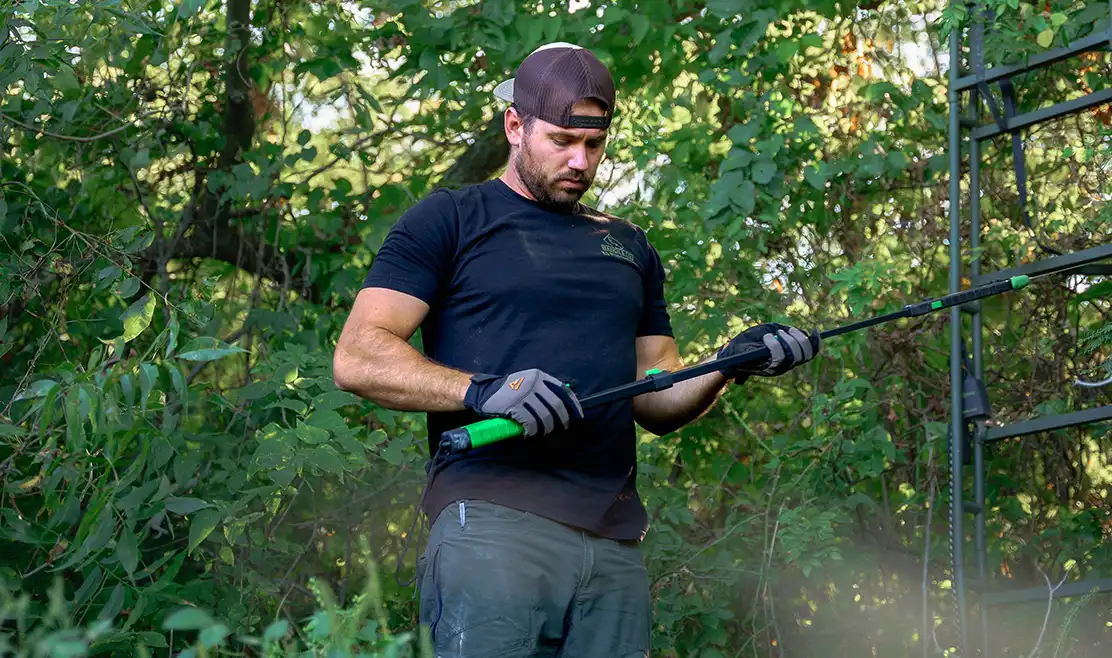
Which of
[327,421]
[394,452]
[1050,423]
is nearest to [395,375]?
[327,421]

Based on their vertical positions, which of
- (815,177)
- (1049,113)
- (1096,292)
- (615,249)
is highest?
(1049,113)

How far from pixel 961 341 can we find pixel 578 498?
2051 mm

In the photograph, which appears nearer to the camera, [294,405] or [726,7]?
[294,405]

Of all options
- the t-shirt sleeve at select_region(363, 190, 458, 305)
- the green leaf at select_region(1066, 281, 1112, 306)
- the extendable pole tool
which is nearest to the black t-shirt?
the t-shirt sleeve at select_region(363, 190, 458, 305)

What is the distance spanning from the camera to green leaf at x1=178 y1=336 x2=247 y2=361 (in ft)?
10.6

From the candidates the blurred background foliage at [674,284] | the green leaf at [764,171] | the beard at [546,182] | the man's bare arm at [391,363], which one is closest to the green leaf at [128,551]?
the blurred background foliage at [674,284]

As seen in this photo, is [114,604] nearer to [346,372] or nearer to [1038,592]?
[346,372]

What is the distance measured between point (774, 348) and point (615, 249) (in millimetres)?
447

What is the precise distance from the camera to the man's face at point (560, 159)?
3109 mm

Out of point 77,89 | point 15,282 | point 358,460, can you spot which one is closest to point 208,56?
point 77,89

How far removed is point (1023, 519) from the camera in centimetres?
505

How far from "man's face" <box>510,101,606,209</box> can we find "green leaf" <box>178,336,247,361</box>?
2.52 feet

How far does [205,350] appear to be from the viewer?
3.23 m

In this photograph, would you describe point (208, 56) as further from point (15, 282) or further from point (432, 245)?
point (432, 245)
